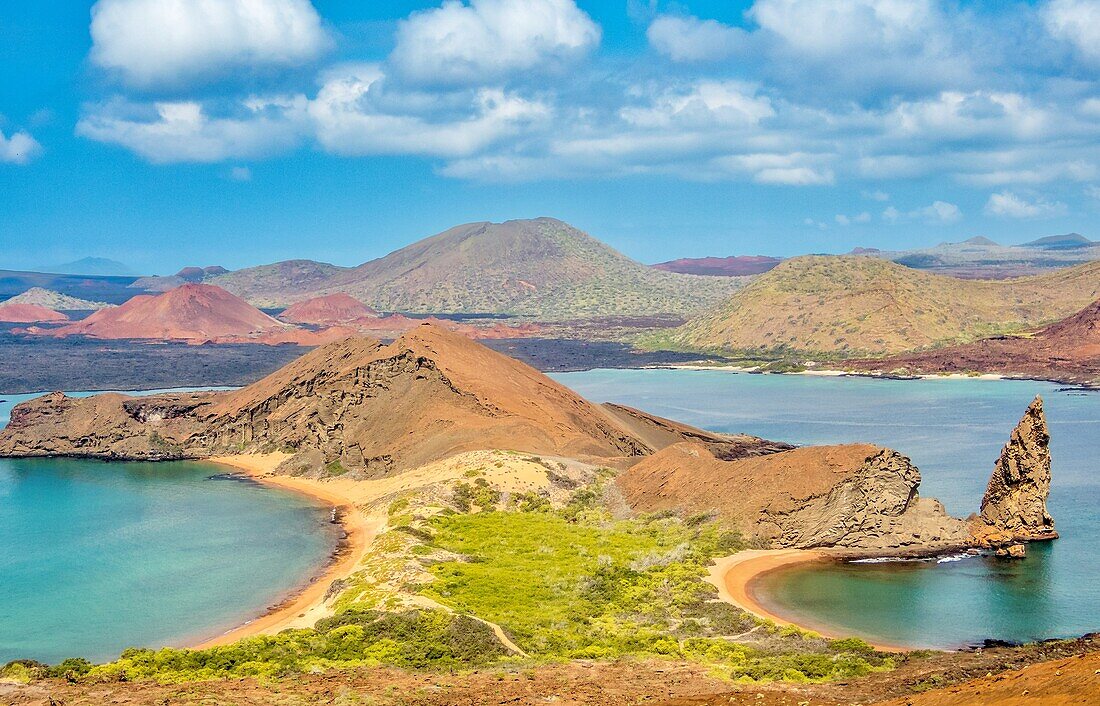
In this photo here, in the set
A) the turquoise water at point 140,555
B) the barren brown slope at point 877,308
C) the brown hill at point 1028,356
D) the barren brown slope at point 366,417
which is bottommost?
the turquoise water at point 140,555

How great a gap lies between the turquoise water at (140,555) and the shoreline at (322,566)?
74 cm

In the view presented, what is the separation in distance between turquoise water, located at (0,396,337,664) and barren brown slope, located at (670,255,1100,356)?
11845 cm

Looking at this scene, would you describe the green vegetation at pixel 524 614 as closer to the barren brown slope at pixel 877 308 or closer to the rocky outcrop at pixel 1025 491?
the rocky outcrop at pixel 1025 491

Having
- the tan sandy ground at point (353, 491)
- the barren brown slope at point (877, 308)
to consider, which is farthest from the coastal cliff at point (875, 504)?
the barren brown slope at point (877, 308)

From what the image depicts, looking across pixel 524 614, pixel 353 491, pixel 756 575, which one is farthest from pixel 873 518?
pixel 353 491

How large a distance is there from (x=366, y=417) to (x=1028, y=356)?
103m

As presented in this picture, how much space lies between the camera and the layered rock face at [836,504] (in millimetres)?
46438

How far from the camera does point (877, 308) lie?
171 metres

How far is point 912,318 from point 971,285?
27.4m

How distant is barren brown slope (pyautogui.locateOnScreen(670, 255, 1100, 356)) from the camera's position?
546 ft

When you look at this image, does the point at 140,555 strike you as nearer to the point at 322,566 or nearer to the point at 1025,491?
the point at 322,566

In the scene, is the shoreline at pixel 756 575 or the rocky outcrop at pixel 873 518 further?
the rocky outcrop at pixel 873 518

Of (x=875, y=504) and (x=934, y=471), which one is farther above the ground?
(x=875, y=504)

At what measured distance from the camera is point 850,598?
1564 inches
